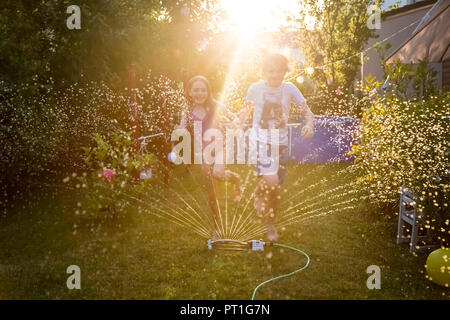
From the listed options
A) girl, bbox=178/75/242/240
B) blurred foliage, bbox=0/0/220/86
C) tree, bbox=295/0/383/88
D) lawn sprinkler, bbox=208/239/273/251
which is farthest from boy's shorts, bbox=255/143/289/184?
tree, bbox=295/0/383/88

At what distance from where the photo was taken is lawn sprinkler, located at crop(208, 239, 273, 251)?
5.17 metres

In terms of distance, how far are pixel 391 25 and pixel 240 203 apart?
15.6m

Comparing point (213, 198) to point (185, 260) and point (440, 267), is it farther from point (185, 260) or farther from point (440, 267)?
point (440, 267)

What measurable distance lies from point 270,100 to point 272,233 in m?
1.75

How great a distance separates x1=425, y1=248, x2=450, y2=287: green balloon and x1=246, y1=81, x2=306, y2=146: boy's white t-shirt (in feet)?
7.03

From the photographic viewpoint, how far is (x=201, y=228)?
20.0 ft

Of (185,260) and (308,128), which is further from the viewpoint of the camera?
(308,128)

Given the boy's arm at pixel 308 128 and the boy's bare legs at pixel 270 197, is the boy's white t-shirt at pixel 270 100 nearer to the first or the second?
the boy's arm at pixel 308 128

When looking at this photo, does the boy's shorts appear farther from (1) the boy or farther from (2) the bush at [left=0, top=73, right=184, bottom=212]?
(2) the bush at [left=0, top=73, right=184, bottom=212]

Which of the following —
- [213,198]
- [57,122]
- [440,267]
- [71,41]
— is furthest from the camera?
[71,41]

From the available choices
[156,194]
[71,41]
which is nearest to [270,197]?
[156,194]

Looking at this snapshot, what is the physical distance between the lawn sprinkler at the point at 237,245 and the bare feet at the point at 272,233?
215 mm

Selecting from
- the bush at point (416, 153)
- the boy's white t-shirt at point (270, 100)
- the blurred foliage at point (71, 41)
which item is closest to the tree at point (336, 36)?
the blurred foliage at point (71, 41)

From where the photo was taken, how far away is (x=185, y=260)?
4910mm
